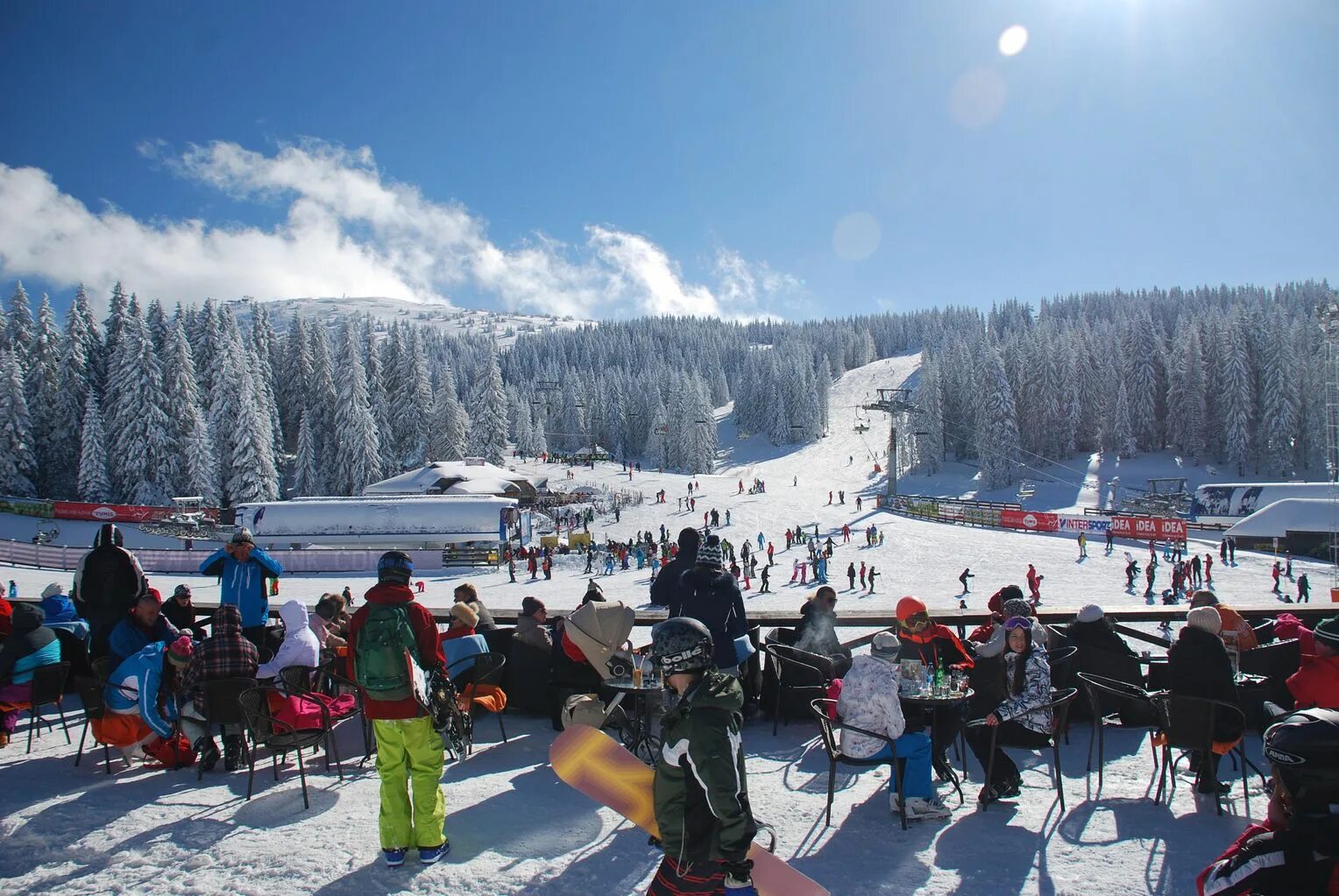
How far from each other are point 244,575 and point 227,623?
68.1 inches

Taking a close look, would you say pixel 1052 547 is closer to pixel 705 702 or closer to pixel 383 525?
pixel 383 525

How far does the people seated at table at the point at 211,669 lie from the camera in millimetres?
5688

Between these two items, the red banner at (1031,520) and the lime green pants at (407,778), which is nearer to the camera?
the lime green pants at (407,778)

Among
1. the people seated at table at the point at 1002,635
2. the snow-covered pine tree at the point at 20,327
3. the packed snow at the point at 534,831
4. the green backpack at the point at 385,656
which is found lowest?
the packed snow at the point at 534,831

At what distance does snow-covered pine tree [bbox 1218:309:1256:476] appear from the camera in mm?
69250

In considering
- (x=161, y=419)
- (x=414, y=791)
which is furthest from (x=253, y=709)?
(x=161, y=419)

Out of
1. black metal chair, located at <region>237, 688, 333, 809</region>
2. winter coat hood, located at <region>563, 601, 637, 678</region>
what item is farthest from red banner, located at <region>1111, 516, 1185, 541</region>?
black metal chair, located at <region>237, 688, 333, 809</region>

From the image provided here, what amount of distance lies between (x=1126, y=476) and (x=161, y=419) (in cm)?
8344

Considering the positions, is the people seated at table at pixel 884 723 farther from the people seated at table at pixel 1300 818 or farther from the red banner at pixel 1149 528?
the red banner at pixel 1149 528

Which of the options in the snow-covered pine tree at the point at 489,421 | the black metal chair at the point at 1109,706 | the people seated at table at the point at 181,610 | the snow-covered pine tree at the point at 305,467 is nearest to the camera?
the black metal chair at the point at 1109,706

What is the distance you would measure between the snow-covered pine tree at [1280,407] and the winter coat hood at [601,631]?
272 ft

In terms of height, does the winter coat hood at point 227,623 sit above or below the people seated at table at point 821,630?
above

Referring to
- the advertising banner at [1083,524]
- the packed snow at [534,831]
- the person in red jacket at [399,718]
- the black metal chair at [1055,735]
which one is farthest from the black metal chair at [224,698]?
the advertising banner at [1083,524]

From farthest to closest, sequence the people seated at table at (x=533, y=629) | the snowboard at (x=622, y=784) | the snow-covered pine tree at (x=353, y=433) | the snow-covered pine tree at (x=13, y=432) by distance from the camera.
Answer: the snow-covered pine tree at (x=353, y=433) → the snow-covered pine tree at (x=13, y=432) → the people seated at table at (x=533, y=629) → the snowboard at (x=622, y=784)
